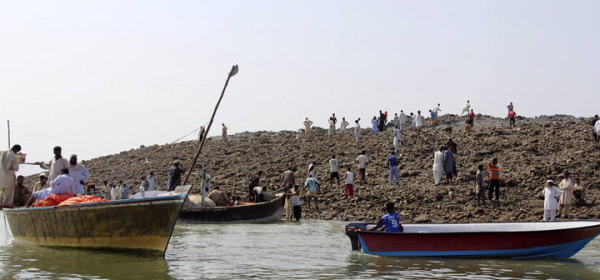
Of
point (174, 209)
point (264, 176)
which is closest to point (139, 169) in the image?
point (264, 176)

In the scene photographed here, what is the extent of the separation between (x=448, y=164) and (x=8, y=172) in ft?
54.1

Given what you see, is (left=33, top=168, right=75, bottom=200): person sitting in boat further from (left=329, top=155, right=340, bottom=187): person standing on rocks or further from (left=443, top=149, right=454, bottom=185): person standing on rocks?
(left=329, top=155, right=340, bottom=187): person standing on rocks

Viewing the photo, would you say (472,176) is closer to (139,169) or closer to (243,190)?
(243,190)

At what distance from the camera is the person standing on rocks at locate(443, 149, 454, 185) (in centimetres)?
2914

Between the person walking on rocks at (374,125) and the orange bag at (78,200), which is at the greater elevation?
the person walking on rocks at (374,125)

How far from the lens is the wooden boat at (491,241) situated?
15.3 metres

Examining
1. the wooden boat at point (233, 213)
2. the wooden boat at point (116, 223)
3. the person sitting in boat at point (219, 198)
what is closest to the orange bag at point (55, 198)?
the wooden boat at point (116, 223)

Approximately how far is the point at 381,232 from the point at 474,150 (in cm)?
1953

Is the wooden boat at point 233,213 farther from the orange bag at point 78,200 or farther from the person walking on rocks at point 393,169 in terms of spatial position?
the orange bag at point 78,200

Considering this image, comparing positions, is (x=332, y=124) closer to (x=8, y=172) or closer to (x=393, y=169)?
(x=393, y=169)

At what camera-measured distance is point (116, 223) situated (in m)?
16.1

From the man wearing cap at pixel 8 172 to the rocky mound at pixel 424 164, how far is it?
12294mm

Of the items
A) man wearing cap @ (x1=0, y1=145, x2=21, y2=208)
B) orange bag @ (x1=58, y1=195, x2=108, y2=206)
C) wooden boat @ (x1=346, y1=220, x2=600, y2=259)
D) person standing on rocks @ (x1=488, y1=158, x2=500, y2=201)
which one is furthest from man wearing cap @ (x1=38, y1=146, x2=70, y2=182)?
person standing on rocks @ (x1=488, y1=158, x2=500, y2=201)

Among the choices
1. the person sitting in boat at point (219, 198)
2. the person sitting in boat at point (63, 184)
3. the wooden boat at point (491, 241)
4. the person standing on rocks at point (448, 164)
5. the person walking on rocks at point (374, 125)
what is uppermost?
the person walking on rocks at point (374, 125)
